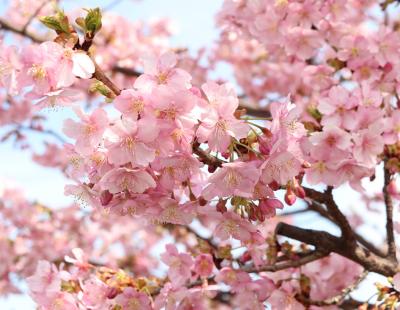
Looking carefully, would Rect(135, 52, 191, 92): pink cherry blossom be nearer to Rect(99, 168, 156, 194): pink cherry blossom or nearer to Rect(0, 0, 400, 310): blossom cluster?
Rect(0, 0, 400, 310): blossom cluster

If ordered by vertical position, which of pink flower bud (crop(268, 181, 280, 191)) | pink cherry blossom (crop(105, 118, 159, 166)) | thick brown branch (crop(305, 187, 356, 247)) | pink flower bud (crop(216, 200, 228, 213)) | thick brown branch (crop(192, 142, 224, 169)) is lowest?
pink cherry blossom (crop(105, 118, 159, 166))

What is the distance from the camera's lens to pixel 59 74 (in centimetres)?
187

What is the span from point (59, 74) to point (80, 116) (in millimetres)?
157

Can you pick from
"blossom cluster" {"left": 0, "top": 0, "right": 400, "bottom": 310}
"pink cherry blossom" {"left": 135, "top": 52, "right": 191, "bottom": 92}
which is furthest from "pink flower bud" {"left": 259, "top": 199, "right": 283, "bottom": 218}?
"pink cherry blossom" {"left": 135, "top": 52, "right": 191, "bottom": 92}

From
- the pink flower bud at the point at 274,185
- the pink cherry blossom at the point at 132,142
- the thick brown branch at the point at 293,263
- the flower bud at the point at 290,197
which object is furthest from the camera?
the thick brown branch at the point at 293,263

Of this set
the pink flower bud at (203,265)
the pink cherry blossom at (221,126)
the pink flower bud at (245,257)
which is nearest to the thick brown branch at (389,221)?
the pink flower bud at (245,257)

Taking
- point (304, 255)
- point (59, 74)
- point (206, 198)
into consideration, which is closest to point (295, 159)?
point (206, 198)

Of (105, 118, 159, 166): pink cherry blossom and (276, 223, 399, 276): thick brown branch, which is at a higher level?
(276, 223, 399, 276): thick brown branch

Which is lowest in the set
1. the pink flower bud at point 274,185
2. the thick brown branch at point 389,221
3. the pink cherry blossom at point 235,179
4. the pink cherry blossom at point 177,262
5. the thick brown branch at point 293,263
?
the pink cherry blossom at point 235,179

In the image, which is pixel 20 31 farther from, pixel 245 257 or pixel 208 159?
pixel 208 159

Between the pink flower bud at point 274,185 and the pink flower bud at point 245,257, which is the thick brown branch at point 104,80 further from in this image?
the pink flower bud at point 245,257

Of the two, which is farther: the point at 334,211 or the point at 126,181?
the point at 334,211

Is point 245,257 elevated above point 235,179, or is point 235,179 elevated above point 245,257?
point 245,257

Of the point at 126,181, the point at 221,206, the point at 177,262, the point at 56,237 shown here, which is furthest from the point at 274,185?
the point at 56,237
